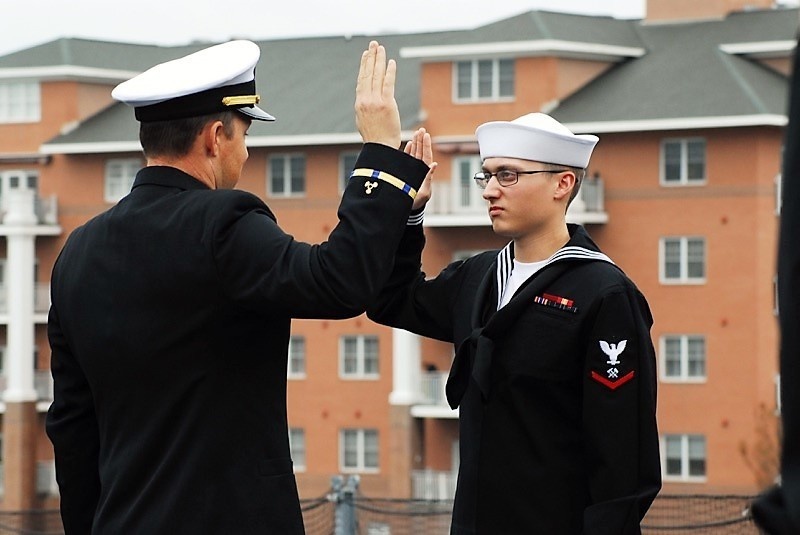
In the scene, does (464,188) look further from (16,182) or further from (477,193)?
(16,182)

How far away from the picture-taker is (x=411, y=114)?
4919 cm

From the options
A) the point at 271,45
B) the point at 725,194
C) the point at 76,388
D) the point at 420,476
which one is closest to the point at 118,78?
the point at 271,45

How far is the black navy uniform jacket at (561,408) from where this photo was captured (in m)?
5.20

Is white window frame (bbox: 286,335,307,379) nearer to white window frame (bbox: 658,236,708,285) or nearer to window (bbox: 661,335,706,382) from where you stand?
window (bbox: 661,335,706,382)

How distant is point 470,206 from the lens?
47.3 meters

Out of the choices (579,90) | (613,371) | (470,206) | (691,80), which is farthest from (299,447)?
(613,371)

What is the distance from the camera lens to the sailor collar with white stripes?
216 inches

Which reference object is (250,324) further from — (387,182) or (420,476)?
(420,476)

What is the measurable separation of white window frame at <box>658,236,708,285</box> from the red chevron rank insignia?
40802 mm

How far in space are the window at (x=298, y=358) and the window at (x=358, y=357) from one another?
1.08 metres

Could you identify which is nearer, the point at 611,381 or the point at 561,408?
the point at 611,381

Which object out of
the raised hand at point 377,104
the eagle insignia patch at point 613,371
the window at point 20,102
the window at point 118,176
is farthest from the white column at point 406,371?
the raised hand at point 377,104

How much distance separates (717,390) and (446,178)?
9.03m

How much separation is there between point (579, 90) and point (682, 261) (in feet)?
18.0
